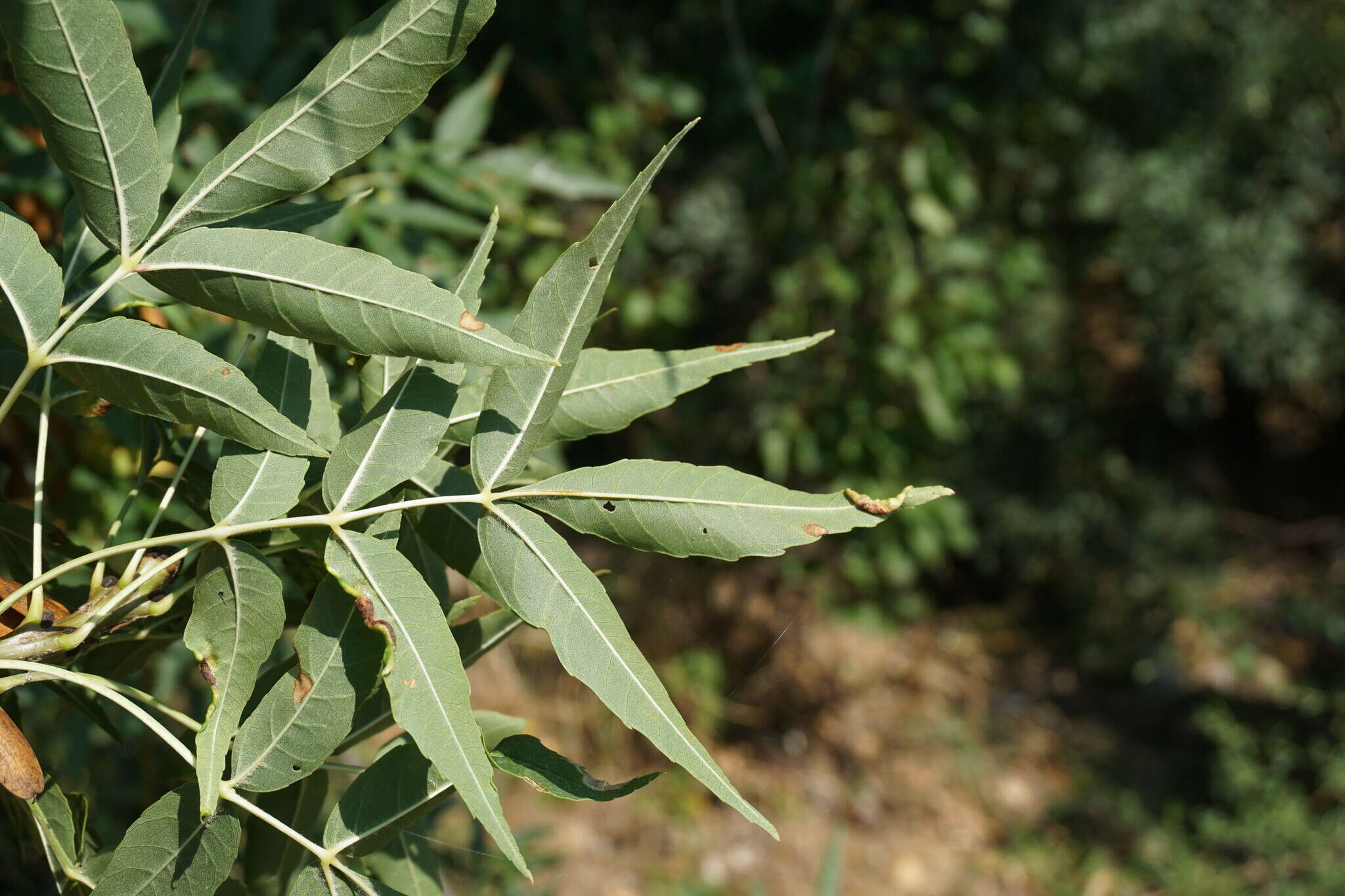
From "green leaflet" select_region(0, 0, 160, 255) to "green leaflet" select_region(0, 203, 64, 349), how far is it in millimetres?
31

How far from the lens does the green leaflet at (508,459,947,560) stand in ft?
1.54

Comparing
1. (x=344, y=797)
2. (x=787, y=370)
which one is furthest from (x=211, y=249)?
(x=787, y=370)

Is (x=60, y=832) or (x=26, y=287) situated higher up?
(x=26, y=287)

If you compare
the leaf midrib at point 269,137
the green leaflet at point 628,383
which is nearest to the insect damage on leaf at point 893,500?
the green leaflet at point 628,383

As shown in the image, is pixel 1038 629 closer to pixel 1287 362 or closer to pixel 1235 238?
pixel 1287 362

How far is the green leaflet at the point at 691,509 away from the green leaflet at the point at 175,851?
22 cm

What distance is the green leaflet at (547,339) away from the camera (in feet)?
1.46

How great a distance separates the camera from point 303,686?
1.53ft

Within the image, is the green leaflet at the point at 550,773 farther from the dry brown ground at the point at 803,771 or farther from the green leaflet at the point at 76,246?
the dry brown ground at the point at 803,771

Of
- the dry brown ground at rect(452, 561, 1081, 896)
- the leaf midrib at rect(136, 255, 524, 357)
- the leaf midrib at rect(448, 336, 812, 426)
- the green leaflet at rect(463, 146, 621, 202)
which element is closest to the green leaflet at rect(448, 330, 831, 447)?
the leaf midrib at rect(448, 336, 812, 426)

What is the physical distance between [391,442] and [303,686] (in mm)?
125

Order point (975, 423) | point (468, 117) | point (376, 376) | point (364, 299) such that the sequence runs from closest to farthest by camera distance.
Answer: point (364, 299)
point (376, 376)
point (468, 117)
point (975, 423)

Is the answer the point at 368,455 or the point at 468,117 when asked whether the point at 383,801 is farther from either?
the point at 468,117

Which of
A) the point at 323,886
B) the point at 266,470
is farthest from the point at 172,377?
the point at 323,886
